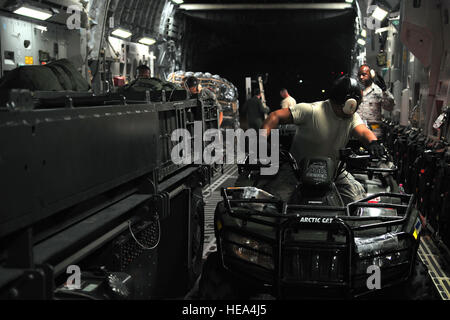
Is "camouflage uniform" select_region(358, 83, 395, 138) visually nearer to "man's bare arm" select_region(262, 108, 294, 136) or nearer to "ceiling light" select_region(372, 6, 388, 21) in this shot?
"man's bare arm" select_region(262, 108, 294, 136)

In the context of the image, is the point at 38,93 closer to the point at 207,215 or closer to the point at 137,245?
the point at 137,245

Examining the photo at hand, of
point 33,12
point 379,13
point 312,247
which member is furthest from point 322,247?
point 379,13

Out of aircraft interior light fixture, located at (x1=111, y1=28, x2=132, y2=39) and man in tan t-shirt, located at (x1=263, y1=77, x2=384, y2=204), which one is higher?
aircraft interior light fixture, located at (x1=111, y1=28, x2=132, y2=39)

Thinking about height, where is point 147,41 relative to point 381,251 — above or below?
above

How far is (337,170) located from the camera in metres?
5.47

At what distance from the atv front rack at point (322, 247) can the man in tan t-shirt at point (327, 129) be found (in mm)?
969

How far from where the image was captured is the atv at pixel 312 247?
4.24 meters

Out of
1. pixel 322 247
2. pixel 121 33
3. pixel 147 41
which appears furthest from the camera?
pixel 147 41

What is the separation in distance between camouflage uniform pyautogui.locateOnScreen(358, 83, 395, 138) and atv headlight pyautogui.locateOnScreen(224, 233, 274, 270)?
20.5ft

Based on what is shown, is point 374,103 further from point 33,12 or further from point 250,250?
point 250,250

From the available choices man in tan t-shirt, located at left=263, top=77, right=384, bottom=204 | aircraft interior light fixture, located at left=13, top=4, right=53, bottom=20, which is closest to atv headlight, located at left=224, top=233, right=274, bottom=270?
man in tan t-shirt, located at left=263, top=77, right=384, bottom=204

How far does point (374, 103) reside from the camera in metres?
10.6

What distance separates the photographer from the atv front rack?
13.9 feet

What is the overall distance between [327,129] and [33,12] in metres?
7.61
